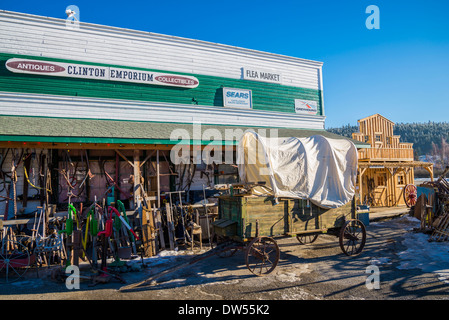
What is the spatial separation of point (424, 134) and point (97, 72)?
108533 mm

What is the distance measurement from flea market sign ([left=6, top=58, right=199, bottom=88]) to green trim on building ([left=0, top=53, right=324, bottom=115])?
17 cm

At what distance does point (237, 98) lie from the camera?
593 inches

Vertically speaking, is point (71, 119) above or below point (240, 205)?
above

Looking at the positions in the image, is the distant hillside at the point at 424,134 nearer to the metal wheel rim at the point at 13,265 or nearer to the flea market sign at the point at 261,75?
the flea market sign at the point at 261,75

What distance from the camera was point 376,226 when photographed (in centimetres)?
1305

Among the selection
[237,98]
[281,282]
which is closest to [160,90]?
[237,98]

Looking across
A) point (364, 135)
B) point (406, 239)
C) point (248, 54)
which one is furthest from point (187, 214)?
point (364, 135)

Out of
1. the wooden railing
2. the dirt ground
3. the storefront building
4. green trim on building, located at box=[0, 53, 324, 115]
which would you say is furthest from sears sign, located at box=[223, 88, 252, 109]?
the wooden railing

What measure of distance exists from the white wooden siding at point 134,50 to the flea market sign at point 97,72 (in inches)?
14.8

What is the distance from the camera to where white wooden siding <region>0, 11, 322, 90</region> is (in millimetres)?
11508

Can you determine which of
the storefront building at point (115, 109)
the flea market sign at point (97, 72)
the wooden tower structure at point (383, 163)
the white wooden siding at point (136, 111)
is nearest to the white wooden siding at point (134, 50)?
the storefront building at point (115, 109)

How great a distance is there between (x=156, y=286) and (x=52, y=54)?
1038 cm

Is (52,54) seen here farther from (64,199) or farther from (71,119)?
(64,199)

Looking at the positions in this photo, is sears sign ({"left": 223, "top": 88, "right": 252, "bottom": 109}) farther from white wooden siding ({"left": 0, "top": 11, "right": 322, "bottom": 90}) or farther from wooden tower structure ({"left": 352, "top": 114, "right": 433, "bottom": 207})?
wooden tower structure ({"left": 352, "top": 114, "right": 433, "bottom": 207})
